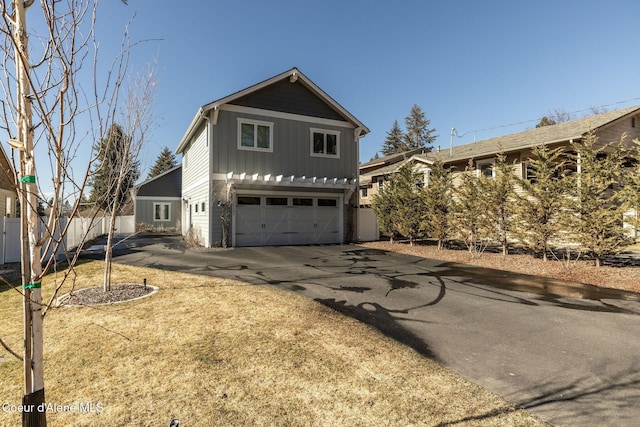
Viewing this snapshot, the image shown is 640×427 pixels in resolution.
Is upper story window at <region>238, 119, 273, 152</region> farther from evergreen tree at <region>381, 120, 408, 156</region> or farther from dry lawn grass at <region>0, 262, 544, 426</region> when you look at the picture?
evergreen tree at <region>381, 120, 408, 156</region>

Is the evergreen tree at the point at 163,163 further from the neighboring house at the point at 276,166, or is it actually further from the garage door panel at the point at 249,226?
the garage door panel at the point at 249,226

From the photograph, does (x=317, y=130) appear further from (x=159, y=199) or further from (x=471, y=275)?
(x=159, y=199)

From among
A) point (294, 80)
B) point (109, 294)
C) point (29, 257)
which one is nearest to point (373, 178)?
point (294, 80)

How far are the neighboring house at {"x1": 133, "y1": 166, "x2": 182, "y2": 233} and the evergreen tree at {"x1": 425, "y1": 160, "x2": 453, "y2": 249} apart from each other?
842 inches

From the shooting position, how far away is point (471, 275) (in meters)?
8.55

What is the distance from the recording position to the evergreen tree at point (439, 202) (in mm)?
13242

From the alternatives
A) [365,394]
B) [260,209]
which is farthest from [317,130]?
[365,394]

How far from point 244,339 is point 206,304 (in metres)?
1.78

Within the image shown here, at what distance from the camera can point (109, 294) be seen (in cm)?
589

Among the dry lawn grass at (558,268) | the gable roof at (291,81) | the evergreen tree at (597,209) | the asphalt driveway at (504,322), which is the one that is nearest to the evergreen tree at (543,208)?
the evergreen tree at (597,209)

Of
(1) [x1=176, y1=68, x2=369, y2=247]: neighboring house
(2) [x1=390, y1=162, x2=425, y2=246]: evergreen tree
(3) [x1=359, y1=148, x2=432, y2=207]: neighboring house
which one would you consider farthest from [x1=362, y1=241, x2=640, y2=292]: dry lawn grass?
(3) [x1=359, y1=148, x2=432, y2=207]: neighboring house

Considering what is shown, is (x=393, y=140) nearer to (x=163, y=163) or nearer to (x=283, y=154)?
(x=163, y=163)

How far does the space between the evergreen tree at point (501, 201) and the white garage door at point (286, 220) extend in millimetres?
7476

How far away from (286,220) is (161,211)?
1775 centimetres
